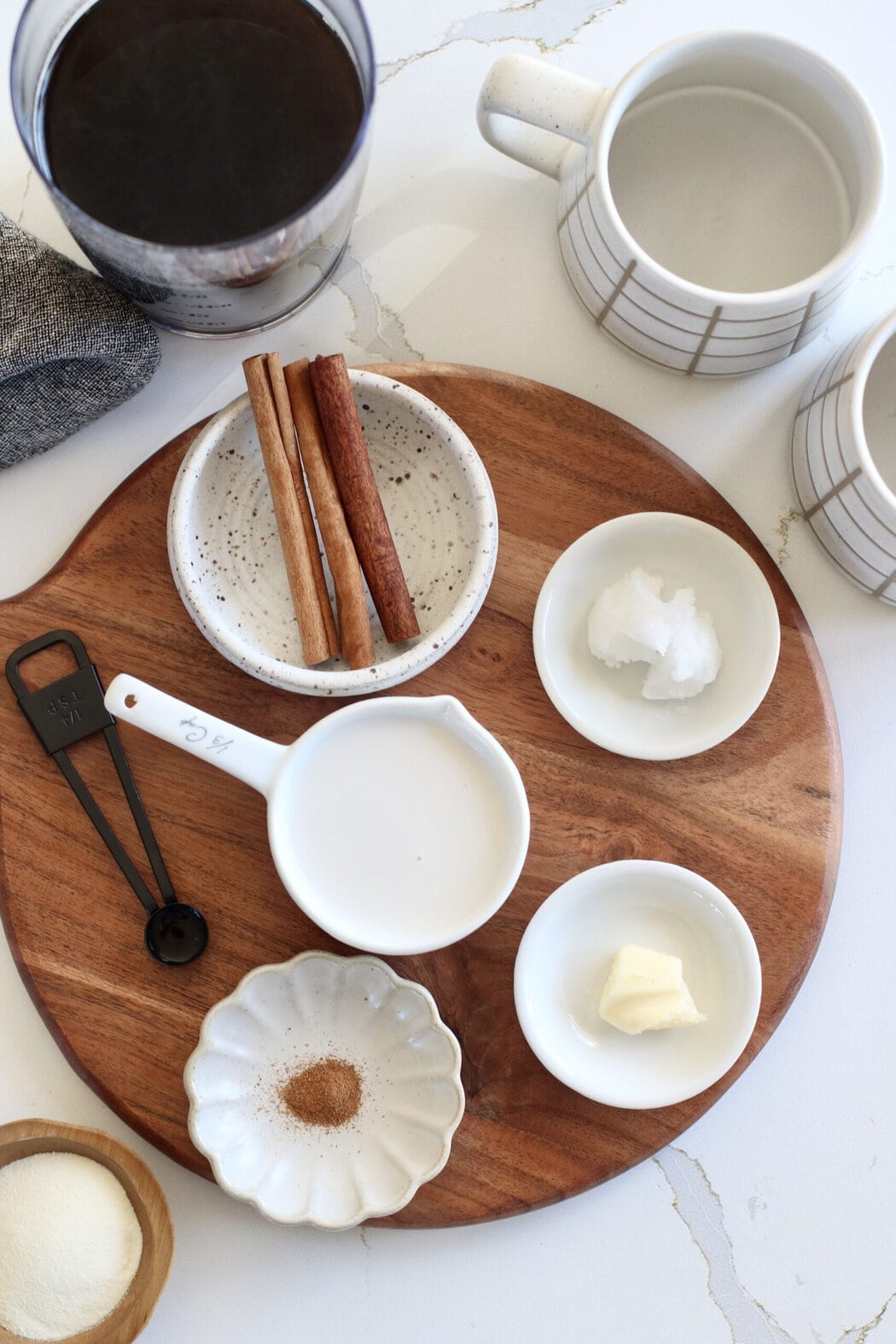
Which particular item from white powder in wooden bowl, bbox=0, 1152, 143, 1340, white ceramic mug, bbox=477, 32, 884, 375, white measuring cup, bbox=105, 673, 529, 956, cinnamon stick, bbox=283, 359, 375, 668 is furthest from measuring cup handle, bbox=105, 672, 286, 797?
white ceramic mug, bbox=477, 32, 884, 375

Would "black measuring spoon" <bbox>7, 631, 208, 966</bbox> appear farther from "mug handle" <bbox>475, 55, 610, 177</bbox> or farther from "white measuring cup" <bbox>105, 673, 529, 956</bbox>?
"mug handle" <bbox>475, 55, 610, 177</bbox>

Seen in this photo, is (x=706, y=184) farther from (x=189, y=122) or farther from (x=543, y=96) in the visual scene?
(x=189, y=122)

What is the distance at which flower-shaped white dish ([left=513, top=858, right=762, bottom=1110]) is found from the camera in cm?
84

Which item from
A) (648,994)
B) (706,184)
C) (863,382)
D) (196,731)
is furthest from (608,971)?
(706,184)

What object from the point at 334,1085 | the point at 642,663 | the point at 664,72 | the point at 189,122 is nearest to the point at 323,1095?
the point at 334,1085

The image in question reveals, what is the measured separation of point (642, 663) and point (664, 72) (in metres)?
0.46

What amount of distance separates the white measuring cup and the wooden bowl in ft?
0.80

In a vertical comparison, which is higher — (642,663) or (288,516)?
(288,516)

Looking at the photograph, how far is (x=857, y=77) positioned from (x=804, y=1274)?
1065 millimetres

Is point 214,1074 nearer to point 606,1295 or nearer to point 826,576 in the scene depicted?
point 606,1295

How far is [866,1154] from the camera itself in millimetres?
934

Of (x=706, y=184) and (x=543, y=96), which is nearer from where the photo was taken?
(x=543, y=96)

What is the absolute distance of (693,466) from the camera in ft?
3.03

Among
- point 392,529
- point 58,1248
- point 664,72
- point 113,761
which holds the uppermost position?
point 664,72
